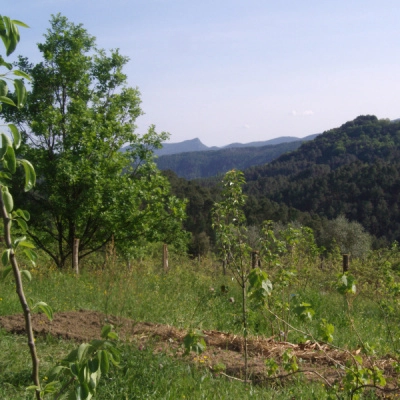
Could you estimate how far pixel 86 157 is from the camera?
43.9 ft

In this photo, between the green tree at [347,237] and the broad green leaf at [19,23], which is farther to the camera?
the green tree at [347,237]

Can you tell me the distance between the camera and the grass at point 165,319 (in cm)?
458

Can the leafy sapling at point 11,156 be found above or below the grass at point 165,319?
above

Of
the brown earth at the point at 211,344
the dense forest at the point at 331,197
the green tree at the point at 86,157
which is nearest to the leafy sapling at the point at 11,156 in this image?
the brown earth at the point at 211,344

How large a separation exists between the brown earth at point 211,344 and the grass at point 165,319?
232 millimetres

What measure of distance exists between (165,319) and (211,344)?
1.39 meters

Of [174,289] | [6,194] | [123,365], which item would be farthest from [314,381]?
[174,289]

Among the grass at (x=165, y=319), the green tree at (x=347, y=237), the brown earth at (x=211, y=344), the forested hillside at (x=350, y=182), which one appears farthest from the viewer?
the forested hillside at (x=350, y=182)

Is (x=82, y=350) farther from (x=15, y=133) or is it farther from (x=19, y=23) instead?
(x=19, y=23)

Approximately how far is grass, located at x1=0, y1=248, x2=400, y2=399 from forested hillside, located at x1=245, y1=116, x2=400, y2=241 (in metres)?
50.3

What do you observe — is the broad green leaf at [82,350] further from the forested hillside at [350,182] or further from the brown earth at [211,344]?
the forested hillside at [350,182]

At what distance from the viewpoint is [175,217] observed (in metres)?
14.3

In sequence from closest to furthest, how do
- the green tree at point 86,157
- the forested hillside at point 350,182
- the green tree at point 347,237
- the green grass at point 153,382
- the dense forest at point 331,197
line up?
the green grass at point 153,382 < the green tree at point 86,157 < the green tree at point 347,237 < the dense forest at point 331,197 < the forested hillside at point 350,182

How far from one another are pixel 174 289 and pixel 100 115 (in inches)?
228
